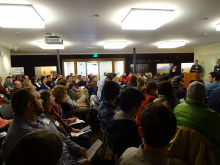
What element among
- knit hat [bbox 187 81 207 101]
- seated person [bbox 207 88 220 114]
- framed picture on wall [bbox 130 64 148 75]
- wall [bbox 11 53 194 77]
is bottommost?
seated person [bbox 207 88 220 114]

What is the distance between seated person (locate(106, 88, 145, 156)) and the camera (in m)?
1.35

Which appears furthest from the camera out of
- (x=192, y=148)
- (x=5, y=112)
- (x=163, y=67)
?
(x=163, y=67)

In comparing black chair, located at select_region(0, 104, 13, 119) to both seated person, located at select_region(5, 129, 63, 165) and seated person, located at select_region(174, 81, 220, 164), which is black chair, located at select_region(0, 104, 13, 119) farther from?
seated person, located at select_region(174, 81, 220, 164)

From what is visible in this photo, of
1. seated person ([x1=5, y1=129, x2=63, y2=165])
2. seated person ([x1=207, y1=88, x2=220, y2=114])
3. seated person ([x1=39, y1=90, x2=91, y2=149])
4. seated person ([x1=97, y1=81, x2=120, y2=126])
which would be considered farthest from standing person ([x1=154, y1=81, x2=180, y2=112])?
seated person ([x1=5, y1=129, x2=63, y2=165])

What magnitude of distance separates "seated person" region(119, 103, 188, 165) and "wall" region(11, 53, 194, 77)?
1139cm

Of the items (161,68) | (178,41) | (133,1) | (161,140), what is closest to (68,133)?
(161,140)

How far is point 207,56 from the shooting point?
8930 millimetres

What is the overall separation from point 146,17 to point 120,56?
29.8 ft

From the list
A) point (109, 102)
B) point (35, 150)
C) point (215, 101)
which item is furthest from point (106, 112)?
point (215, 101)

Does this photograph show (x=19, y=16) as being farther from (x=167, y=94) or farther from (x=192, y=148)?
(x=192, y=148)

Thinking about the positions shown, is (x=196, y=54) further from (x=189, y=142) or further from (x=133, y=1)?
(x=189, y=142)

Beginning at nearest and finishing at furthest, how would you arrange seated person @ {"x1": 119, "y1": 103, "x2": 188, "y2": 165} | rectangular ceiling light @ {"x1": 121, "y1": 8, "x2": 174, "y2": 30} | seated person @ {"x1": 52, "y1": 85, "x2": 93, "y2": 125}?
1. seated person @ {"x1": 119, "y1": 103, "x2": 188, "y2": 165}
2. seated person @ {"x1": 52, "y1": 85, "x2": 93, "y2": 125}
3. rectangular ceiling light @ {"x1": 121, "y1": 8, "x2": 174, "y2": 30}

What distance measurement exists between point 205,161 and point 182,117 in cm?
39

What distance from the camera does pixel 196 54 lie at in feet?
32.7
